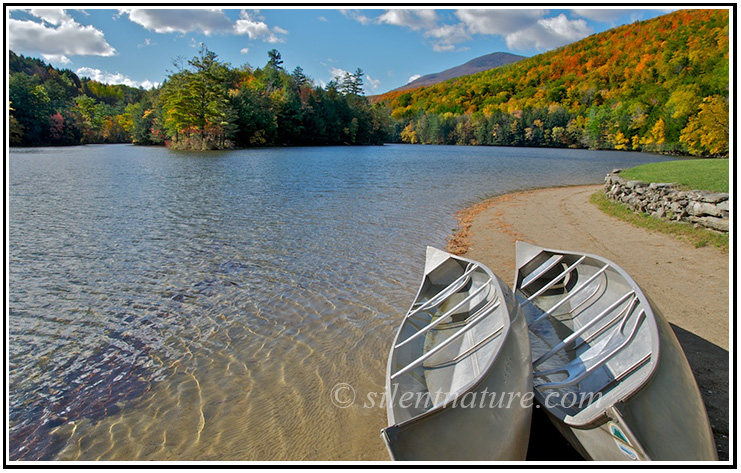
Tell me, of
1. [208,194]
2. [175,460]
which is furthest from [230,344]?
[208,194]

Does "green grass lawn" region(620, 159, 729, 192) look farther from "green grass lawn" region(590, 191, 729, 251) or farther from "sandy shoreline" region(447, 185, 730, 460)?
"sandy shoreline" region(447, 185, 730, 460)

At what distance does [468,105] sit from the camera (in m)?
135

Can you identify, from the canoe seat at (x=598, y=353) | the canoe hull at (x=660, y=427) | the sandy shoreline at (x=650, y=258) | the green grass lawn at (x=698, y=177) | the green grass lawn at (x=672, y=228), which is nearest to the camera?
the canoe hull at (x=660, y=427)

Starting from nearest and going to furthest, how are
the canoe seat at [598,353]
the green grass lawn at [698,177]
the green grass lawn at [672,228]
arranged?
the canoe seat at [598,353] → the green grass lawn at [672,228] → the green grass lawn at [698,177]

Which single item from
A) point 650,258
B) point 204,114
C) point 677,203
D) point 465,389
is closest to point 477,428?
point 465,389

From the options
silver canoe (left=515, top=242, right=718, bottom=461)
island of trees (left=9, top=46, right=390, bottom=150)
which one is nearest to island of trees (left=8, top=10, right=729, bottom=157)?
island of trees (left=9, top=46, right=390, bottom=150)

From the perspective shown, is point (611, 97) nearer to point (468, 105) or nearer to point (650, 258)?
point (468, 105)

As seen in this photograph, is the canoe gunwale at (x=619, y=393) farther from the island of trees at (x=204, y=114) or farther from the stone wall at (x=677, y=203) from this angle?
the island of trees at (x=204, y=114)

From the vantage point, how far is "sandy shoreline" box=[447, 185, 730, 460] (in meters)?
4.75

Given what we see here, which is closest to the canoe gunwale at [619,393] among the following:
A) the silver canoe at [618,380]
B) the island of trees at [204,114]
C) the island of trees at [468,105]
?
the silver canoe at [618,380]

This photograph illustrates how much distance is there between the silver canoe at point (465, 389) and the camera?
276 cm

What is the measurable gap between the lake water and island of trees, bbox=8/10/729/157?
126 feet

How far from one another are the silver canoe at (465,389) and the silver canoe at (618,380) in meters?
0.50

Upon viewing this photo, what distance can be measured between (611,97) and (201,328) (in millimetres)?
108510
